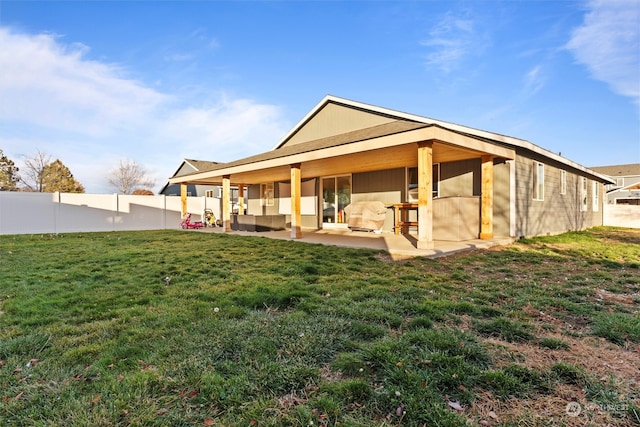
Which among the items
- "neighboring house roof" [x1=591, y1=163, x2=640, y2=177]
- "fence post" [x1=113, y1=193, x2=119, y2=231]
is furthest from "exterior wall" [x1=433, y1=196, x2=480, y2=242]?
"neighboring house roof" [x1=591, y1=163, x2=640, y2=177]

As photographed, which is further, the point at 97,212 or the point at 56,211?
the point at 97,212

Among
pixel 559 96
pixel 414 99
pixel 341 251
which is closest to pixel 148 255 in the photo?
pixel 341 251

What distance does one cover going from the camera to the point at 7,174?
2578cm

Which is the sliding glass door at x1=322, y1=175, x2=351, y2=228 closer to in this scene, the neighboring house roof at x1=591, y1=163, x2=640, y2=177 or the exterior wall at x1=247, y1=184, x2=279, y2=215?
the exterior wall at x1=247, y1=184, x2=279, y2=215

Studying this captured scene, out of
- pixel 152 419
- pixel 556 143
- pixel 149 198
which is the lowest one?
pixel 152 419

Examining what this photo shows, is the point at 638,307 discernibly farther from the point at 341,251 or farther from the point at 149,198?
the point at 149,198

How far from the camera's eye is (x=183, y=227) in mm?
15008

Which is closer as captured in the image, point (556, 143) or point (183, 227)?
point (183, 227)

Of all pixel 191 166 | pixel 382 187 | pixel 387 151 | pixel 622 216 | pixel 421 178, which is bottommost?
pixel 622 216

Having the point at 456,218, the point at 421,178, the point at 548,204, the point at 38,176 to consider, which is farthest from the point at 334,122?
the point at 38,176

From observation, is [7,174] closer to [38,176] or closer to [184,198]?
[38,176]

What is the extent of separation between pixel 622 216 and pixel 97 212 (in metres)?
26.9

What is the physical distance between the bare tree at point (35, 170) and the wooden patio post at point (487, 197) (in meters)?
35.4

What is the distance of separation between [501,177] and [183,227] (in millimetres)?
13291
